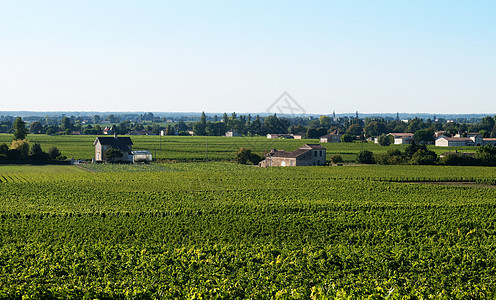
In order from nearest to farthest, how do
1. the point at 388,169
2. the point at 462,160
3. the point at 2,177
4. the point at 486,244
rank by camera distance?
1. the point at 486,244
2. the point at 2,177
3. the point at 388,169
4. the point at 462,160

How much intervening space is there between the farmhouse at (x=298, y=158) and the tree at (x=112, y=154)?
2188 centimetres

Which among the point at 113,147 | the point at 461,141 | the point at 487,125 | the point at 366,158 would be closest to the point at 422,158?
the point at 366,158

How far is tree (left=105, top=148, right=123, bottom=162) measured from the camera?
81.4 meters

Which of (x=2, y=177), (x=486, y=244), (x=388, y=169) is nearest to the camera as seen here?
(x=486, y=244)

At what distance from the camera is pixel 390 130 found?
195 meters

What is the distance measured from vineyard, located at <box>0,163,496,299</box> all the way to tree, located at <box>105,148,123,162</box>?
1072 inches

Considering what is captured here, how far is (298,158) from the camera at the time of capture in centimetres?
7694

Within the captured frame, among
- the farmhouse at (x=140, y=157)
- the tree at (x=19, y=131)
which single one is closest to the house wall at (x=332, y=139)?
the farmhouse at (x=140, y=157)

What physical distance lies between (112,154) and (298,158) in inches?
1111

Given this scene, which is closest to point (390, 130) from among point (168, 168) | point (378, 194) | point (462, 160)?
point (462, 160)

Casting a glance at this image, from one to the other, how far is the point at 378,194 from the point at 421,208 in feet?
26.2

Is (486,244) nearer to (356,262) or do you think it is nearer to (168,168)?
(356,262)

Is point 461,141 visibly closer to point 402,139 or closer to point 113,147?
point 402,139

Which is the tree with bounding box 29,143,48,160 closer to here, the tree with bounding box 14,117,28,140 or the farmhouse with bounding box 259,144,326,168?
the tree with bounding box 14,117,28,140
